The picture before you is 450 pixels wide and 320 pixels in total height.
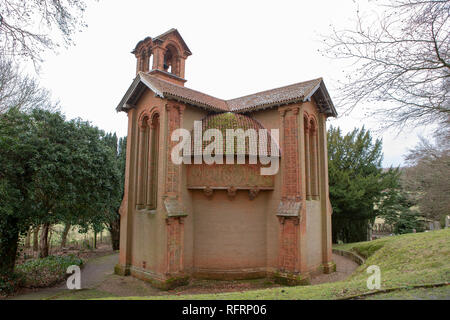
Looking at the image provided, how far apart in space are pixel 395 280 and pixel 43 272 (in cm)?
1508

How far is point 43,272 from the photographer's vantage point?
43.8ft

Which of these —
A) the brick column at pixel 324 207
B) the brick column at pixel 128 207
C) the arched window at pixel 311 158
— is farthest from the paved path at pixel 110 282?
the arched window at pixel 311 158

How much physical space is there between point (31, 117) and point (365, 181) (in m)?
22.7

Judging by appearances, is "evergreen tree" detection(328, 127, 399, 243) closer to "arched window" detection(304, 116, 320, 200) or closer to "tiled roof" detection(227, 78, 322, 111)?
"arched window" detection(304, 116, 320, 200)

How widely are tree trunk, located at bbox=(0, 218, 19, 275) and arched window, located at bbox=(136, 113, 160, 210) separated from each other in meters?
5.42

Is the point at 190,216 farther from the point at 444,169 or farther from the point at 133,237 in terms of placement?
the point at 444,169

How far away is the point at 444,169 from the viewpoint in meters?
21.6

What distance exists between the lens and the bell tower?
55.5 ft

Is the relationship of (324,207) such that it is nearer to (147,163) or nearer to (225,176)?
(225,176)

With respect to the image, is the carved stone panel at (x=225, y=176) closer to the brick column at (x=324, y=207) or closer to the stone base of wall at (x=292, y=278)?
the stone base of wall at (x=292, y=278)

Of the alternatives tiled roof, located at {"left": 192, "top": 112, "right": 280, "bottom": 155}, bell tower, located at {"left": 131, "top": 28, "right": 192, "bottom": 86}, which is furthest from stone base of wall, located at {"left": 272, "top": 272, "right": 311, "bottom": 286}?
bell tower, located at {"left": 131, "top": 28, "right": 192, "bottom": 86}

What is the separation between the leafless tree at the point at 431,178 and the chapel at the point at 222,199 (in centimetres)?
1338
